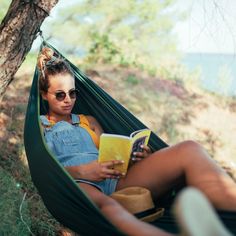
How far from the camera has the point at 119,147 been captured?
1983mm

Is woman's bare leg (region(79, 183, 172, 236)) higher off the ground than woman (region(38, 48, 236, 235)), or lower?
lower

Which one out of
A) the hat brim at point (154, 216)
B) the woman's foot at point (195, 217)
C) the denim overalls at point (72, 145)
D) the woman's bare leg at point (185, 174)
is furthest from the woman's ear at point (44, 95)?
the woman's foot at point (195, 217)

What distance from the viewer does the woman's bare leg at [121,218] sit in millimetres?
1505

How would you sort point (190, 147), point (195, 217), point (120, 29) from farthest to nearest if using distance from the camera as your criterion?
point (120, 29) → point (190, 147) → point (195, 217)

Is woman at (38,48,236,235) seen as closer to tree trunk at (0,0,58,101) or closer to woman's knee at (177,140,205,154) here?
woman's knee at (177,140,205,154)

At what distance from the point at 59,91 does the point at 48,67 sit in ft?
0.43

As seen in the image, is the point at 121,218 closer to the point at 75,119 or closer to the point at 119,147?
the point at 119,147

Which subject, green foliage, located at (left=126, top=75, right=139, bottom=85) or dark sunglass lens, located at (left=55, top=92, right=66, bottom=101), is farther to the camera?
green foliage, located at (left=126, top=75, right=139, bottom=85)

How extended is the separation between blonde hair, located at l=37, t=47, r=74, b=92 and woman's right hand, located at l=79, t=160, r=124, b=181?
478mm

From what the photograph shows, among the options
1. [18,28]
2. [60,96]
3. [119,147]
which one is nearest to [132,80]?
[18,28]

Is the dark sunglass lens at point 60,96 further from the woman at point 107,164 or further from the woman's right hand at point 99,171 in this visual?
the woman's right hand at point 99,171

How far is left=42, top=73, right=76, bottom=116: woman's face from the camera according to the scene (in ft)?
7.43

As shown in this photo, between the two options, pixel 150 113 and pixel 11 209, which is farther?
pixel 150 113

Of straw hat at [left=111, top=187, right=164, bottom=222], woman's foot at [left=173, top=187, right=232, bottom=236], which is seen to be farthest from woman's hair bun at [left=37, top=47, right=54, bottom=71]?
woman's foot at [left=173, top=187, right=232, bottom=236]
